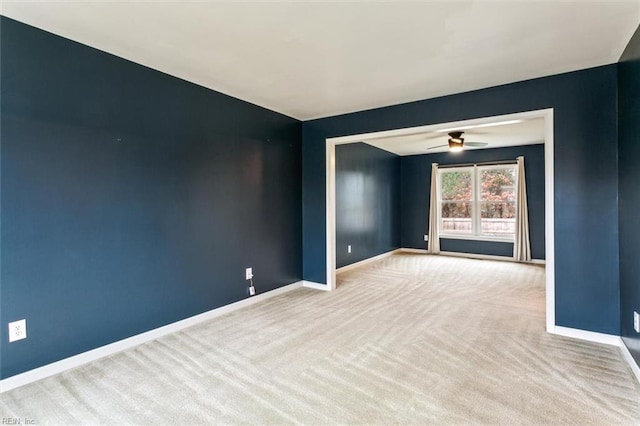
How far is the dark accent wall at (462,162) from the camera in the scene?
250 inches

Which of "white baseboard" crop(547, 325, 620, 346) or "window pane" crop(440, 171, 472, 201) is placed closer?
"white baseboard" crop(547, 325, 620, 346)

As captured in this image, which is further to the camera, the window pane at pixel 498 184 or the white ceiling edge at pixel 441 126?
the window pane at pixel 498 184

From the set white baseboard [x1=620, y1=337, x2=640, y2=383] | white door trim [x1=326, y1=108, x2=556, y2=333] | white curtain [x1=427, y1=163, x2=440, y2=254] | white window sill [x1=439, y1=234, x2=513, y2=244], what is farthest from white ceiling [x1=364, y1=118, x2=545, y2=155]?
white baseboard [x1=620, y1=337, x2=640, y2=383]

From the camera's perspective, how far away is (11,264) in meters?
2.11

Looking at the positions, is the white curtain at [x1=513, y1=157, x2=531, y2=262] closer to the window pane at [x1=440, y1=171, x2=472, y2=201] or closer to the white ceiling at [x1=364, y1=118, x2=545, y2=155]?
the white ceiling at [x1=364, y1=118, x2=545, y2=155]

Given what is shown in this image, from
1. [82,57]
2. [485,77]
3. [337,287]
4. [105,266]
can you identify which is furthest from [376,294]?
[82,57]

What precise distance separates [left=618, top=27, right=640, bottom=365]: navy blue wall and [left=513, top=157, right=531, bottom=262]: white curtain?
400 cm

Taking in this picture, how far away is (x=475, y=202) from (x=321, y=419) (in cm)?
651

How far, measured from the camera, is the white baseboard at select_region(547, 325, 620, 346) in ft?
9.00

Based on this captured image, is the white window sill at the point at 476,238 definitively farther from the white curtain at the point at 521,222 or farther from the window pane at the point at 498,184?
the window pane at the point at 498,184

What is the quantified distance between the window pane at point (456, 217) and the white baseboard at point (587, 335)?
4.46 metres

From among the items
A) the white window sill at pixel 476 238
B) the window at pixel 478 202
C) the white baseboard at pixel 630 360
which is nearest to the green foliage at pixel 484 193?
the window at pixel 478 202

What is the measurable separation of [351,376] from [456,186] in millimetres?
6175

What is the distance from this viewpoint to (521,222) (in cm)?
639
